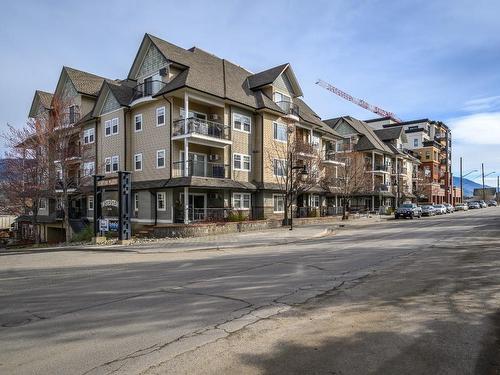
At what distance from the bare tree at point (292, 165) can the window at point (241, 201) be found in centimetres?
318

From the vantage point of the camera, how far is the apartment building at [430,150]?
289 ft

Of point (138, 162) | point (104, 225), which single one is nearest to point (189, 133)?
point (138, 162)

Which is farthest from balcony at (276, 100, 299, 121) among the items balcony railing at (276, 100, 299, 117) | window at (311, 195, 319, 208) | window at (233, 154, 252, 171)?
window at (311, 195, 319, 208)

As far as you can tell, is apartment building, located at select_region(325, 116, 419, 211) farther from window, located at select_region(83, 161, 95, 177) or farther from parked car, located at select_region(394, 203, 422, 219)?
window, located at select_region(83, 161, 95, 177)

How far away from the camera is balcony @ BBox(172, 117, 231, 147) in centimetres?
2872

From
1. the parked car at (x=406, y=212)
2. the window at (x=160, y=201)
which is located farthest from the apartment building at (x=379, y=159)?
the window at (x=160, y=201)

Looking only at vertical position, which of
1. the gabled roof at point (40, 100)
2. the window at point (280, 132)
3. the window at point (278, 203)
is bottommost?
the window at point (278, 203)

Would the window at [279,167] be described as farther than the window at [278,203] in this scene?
No

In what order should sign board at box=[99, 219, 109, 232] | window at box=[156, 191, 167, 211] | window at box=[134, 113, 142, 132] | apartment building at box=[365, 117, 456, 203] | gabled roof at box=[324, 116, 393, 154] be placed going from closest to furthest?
1. sign board at box=[99, 219, 109, 232]
2. window at box=[156, 191, 167, 211]
3. window at box=[134, 113, 142, 132]
4. gabled roof at box=[324, 116, 393, 154]
5. apartment building at box=[365, 117, 456, 203]

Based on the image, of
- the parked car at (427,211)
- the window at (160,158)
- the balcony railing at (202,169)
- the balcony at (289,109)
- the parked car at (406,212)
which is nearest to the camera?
the balcony railing at (202,169)

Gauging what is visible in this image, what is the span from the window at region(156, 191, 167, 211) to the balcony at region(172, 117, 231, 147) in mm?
4521

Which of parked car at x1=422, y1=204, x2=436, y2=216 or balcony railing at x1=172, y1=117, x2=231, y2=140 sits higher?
balcony railing at x1=172, y1=117, x2=231, y2=140

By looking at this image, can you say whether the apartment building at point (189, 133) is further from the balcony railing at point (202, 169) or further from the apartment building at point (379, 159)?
the apartment building at point (379, 159)

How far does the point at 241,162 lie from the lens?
33.7 m
